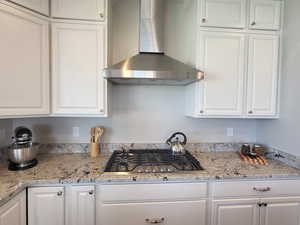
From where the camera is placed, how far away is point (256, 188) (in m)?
1.50

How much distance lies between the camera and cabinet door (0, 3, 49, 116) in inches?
53.0

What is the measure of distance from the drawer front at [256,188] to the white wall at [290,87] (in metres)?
0.30

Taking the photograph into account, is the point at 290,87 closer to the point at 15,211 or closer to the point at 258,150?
the point at 258,150

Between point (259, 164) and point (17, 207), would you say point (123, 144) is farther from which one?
point (259, 164)

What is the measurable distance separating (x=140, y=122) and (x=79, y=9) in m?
1.25

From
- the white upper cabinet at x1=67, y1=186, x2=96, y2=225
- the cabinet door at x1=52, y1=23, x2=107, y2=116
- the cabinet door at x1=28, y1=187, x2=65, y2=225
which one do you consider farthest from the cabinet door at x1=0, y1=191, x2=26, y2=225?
the cabinet door at x1=52, y1=23, x2=107, y2=116

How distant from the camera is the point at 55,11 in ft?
5.28

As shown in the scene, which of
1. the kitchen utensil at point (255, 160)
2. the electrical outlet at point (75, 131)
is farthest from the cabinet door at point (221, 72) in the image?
the electrical outlet at point (75, 131)

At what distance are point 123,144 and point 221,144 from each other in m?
1.16

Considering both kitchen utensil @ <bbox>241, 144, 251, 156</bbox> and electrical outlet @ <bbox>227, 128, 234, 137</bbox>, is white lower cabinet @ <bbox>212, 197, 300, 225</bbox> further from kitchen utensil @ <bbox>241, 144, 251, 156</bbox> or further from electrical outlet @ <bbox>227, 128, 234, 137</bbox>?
electrical outlet @ <bbox>227, 128, 234, 137</bbox>

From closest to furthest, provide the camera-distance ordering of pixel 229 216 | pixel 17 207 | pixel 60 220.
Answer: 1. pixel 17 207
2. pixel 60 220
3. pixel 229 216

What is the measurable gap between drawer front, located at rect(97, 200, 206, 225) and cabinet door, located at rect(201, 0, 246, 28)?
63.9 inches

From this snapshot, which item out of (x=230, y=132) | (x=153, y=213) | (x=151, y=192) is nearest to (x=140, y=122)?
(x=151, y=192)

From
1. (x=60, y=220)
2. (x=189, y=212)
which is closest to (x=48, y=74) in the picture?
(x=60, y=220)
